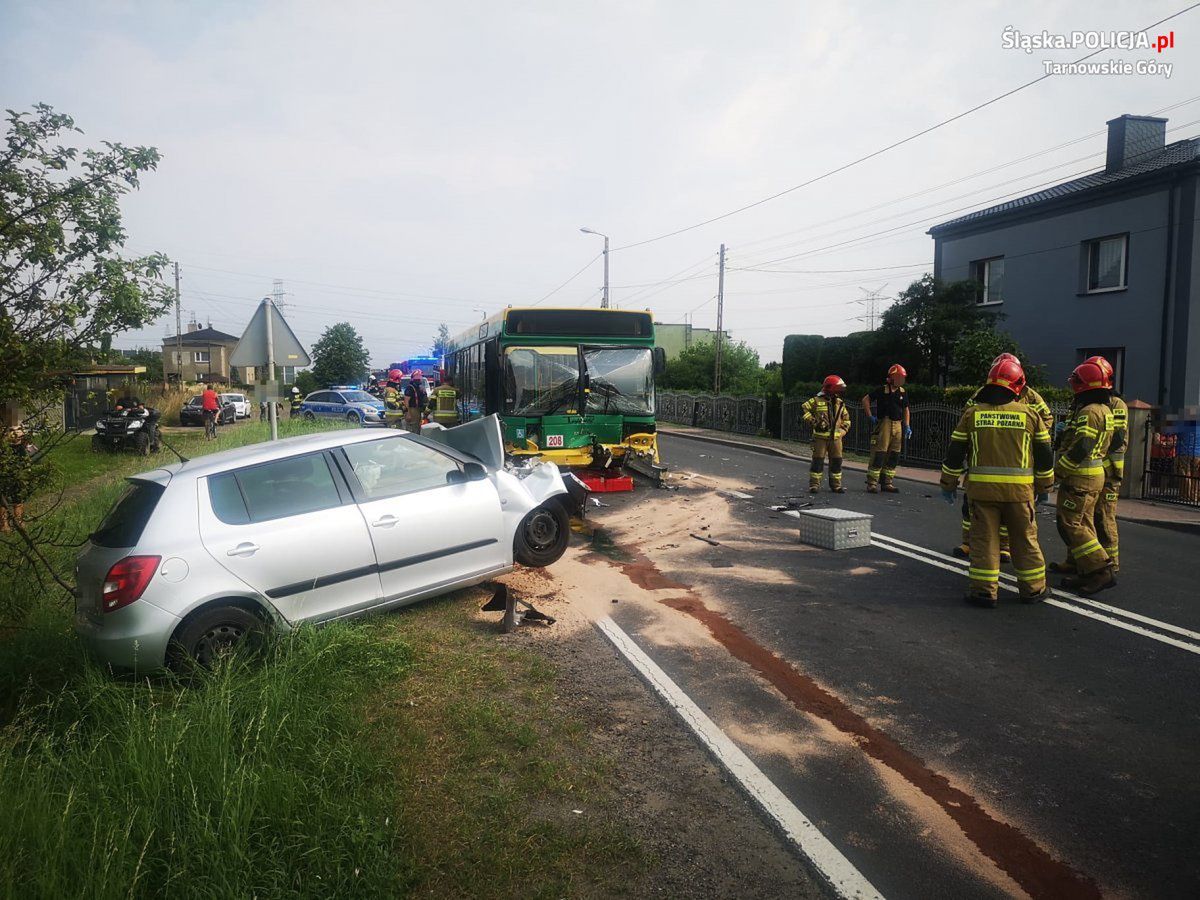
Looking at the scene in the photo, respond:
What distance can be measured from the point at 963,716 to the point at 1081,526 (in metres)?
3.34

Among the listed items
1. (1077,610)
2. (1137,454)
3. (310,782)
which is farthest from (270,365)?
(1137,454)

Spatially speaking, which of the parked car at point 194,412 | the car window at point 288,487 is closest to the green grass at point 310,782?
the car window at point 288,487

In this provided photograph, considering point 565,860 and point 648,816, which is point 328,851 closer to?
point 565,860

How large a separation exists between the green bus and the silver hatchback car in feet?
17.0

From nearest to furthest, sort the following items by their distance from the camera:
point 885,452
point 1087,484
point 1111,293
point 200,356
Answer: point 1087,484 < point 885,452 < point 1111,293 < point 200,356

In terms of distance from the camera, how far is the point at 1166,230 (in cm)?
1991

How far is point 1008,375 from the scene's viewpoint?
6.49m

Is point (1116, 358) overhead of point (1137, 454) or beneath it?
overhead

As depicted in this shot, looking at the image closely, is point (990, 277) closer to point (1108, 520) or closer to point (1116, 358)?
point (1116, 358)

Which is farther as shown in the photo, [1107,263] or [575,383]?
[1107,263]

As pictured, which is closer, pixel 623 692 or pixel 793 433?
pixel 623 692

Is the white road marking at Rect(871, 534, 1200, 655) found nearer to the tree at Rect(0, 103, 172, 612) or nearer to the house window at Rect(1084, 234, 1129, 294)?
the tree at Rect(0, 103, 172, 612)

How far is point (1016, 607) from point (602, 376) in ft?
23.2

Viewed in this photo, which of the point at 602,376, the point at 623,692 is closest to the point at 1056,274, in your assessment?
the point at 602,376
